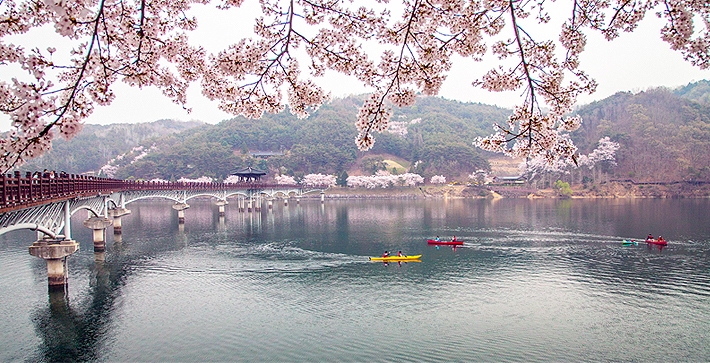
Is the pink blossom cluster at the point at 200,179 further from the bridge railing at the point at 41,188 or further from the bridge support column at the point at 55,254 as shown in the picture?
the bridge support column at the point at 55,254

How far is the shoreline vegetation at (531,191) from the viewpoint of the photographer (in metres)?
100

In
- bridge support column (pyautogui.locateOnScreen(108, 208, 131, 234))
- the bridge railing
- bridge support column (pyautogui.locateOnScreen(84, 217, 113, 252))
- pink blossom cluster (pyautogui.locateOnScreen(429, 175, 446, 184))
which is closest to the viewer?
the bridge railing

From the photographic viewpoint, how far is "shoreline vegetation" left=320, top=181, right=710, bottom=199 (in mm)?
100312

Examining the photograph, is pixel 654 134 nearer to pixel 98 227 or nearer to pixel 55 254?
pixel 98 227

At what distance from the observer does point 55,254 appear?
2128cm

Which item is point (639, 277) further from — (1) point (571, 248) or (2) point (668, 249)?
(2) point (668, 249)

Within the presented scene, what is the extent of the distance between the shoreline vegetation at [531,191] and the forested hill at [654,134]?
4.18 m

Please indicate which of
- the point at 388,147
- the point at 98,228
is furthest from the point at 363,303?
the point at 388,147

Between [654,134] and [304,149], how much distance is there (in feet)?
367

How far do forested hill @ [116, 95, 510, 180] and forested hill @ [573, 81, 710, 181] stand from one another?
39565mm

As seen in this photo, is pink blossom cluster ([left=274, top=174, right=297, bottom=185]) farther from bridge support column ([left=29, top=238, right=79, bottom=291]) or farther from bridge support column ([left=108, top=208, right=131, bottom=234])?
bridge support column ([left=29, top=238, right=79, bottom=291])

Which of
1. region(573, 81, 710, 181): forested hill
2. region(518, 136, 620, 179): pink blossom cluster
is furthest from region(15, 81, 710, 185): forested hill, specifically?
region(518, 136, 620, 179): pink blossom cluster

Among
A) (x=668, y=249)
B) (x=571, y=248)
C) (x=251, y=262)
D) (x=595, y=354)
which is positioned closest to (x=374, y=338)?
(x=595, y=354)

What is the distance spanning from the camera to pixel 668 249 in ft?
110
